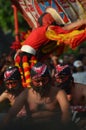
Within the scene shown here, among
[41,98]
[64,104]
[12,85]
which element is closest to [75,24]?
[12,85]

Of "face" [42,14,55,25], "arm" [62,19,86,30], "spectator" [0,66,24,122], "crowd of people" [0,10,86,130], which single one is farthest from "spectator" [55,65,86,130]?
"face" [42,14,55,25]

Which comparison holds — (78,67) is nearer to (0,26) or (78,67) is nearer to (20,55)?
(20,55)

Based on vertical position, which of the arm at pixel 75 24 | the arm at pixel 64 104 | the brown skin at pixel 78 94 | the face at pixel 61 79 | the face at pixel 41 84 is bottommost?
the brown skin at pixel 78 94

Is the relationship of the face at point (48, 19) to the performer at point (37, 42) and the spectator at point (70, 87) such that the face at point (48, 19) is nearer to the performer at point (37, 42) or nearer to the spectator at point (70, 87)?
the performer at point (37, 42)

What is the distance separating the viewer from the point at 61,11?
29.7ft

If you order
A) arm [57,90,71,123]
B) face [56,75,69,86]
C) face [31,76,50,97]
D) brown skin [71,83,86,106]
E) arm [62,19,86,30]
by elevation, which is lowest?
brown skin [71,83,86,106]

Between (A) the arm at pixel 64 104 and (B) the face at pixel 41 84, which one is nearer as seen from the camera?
(A) the arm at pixel 64 104

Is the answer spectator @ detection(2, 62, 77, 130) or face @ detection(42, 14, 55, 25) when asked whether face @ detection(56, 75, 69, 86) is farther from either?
face @ detection(42, 14, 55, 25)

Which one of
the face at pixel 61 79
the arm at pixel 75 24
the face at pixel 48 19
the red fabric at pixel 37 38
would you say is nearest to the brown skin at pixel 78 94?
the face at pixel 61 79

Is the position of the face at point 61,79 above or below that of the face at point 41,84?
below

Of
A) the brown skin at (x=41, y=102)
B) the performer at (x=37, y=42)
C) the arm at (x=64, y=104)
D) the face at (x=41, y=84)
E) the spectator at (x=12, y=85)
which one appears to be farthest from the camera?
the performer at (x=37, y=42)

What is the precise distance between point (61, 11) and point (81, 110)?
8.83 ft

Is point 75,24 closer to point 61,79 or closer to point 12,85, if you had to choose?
point 61,79

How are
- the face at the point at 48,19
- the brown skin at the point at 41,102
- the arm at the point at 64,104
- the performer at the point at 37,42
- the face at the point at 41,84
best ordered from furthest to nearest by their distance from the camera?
the face at the point at 48,19
the performer at the point at 37,42
the face at the point at 41,84
the brown skin at the point at 41,102
the arm at the point at 64,104
